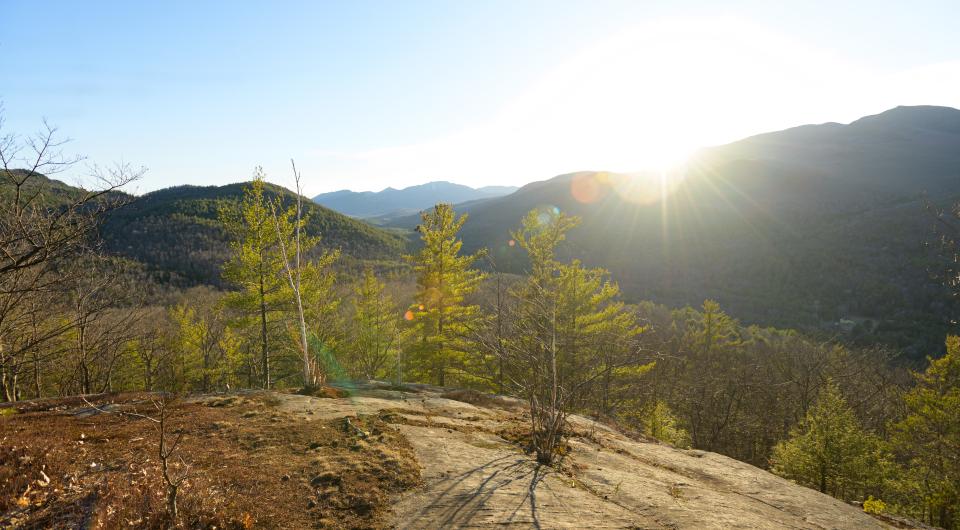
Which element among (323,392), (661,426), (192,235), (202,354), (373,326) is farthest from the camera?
(192,235)

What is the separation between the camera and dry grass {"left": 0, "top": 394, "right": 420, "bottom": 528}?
5543 mm

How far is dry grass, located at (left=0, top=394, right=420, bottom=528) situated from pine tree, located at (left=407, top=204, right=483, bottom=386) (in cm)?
1294

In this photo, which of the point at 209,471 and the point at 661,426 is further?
the point at 661,426

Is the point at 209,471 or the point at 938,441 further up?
the point at 209,471

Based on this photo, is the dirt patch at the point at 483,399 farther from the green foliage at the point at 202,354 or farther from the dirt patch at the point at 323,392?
the green foliage at the point at 202,354

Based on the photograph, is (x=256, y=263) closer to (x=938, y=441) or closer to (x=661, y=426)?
(x=661, y=426)

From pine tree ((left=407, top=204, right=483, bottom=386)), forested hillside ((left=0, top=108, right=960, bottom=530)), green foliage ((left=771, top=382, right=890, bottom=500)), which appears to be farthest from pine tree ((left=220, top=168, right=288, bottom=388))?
green foliage ((left=771, top=382, right=890, bottom=500))

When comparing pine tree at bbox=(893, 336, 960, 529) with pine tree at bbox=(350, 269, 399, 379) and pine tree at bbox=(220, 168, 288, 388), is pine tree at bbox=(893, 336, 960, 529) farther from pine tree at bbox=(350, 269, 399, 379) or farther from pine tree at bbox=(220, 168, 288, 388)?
pine tree at bbox=(220, 168, 288, 388)

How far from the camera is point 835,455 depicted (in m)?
19.5

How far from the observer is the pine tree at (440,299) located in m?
23.5

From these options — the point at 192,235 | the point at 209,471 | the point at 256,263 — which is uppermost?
the point at 192,235

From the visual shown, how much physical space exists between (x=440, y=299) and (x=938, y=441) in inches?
1022

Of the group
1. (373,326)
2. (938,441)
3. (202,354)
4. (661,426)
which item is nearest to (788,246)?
(938,441)

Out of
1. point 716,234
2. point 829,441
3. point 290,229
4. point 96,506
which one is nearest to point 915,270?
point 716,234
